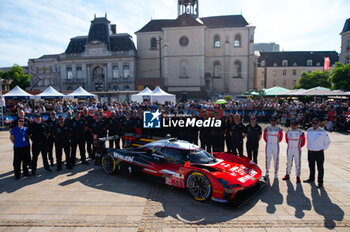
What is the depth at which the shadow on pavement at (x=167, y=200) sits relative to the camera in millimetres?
4906

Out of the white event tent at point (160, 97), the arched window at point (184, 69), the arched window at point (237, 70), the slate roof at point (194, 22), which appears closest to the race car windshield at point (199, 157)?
the white event tent at point (160, 97)

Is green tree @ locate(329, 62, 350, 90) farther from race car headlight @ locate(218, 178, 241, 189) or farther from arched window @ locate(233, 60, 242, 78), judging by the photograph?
race car headlight @ locate(218, 178, 241, 189)

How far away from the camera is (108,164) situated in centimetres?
755

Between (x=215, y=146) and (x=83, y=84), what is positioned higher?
(x=83, y=84)

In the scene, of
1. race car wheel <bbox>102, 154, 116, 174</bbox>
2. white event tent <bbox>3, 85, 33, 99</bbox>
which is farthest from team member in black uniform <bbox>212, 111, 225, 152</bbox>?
white event tent <bbox>3, 85, 33, 99</bbox>

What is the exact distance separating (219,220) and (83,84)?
49.6 meters

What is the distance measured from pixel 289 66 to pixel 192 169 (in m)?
70.9

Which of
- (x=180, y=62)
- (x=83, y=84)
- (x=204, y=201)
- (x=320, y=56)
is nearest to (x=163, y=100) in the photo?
(x=204, y=201)

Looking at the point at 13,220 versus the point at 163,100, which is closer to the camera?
the point at 13,220

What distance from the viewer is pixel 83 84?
49.0 metres

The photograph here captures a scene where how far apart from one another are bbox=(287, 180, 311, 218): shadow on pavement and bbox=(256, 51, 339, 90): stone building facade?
64052 millimetres

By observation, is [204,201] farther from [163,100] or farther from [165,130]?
[163,100]

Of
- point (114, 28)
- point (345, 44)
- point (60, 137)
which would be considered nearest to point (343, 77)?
point (345, 44)

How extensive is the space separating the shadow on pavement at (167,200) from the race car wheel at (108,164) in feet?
0.56
